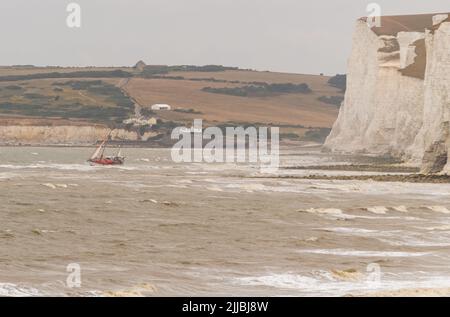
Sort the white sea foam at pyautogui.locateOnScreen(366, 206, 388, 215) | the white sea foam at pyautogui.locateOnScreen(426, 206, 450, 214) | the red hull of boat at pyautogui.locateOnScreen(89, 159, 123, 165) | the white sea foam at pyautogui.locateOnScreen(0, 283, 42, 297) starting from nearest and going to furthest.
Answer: the white sea foam at pyautogui.locateOnScreen(0, 283, 42, 297) < the white sea foam at pyautogui.locateOnScreen(366, 206, 388, 215) < the white sea foam at pyautogui.locateOnScreen(426, 206, 450, 214) < the red hull of boat at pyautogui.locateOnScreen(89, 159, 123, 165)

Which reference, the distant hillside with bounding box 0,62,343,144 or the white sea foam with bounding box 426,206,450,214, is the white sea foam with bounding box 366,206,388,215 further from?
the distant hillside with bounding box 0,62,343,144

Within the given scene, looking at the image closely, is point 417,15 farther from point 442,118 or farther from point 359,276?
point 359,276

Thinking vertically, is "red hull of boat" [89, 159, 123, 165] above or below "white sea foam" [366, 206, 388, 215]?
below

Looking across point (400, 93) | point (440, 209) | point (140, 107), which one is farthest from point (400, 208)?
point (140, 107)

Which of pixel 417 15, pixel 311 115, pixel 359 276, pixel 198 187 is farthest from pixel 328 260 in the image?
pixel 311 115

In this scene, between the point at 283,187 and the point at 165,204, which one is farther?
the point at 283,187

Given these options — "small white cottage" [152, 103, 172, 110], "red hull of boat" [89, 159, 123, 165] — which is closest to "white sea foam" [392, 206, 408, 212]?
"red hull of boat" [89, 159, 123, 165]

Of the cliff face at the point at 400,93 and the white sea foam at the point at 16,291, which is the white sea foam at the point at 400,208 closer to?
the cliff face at the point at 400,93
